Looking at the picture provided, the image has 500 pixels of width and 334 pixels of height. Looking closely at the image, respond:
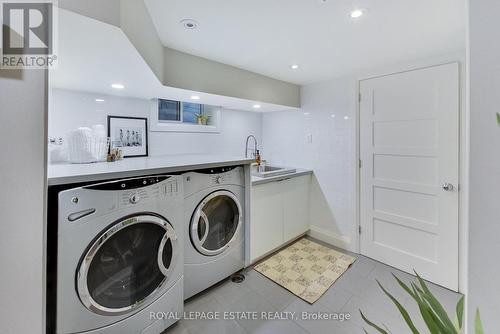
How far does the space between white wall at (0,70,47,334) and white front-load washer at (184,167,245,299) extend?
876mm

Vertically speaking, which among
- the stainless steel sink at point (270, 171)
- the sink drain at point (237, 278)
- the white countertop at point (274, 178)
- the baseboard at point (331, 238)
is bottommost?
the sink drain at point (237, 278)

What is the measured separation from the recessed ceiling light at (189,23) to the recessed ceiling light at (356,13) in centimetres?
100

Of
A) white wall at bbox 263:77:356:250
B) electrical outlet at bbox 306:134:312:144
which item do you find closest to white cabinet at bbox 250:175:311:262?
white wall at bbox 263:77:356:250

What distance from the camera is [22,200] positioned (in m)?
0.69

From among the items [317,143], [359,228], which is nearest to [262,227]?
[359,228]

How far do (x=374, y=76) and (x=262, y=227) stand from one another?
2.03 metres

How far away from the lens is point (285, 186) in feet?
8.09

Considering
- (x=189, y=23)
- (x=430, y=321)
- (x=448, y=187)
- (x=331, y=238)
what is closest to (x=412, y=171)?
(x=448, y=187)

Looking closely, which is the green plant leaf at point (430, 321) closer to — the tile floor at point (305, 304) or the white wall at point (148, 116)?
the tile floor at point (305, 304)

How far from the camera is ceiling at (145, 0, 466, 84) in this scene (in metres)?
1.22

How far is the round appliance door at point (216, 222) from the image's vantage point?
166 cm

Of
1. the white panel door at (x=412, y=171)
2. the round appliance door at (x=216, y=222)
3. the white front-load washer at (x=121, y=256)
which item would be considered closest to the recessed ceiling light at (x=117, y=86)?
the white front-load washer at (x=121, y=256)

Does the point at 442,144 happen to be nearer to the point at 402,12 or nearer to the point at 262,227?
the point at 402,12

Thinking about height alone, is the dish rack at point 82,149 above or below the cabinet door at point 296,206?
above
